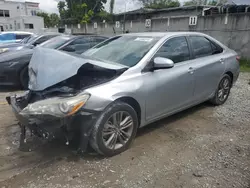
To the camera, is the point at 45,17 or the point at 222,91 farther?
the point at 45,17

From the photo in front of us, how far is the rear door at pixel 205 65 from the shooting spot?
4027mm

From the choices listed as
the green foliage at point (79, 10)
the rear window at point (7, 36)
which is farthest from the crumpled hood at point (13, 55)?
the green foliage at point (79, 10)

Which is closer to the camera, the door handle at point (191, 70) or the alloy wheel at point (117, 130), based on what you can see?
the alloy wheel at point (117, 130)

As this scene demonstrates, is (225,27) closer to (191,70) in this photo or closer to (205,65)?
(205,65)

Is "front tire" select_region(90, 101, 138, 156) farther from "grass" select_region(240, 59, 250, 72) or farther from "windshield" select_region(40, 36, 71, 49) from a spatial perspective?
"grass" select_region(240, 59, 250, 72)

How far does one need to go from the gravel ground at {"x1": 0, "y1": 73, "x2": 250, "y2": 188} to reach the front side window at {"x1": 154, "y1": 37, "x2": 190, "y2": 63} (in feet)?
3.78

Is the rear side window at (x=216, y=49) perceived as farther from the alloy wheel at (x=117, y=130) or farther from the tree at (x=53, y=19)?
the tree at (x=53, y=19)

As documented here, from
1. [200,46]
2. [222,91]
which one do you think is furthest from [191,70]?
[222,91]

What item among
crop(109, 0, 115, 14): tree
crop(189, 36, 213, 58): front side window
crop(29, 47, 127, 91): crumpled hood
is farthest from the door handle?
crop(109, 0, 115, 14): tree

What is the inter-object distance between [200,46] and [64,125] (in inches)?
115

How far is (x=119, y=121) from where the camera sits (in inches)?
116

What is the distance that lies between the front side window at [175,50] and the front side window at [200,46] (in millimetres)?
229

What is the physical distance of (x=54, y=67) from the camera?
9.59 feet

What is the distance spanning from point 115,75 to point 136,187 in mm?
1346
